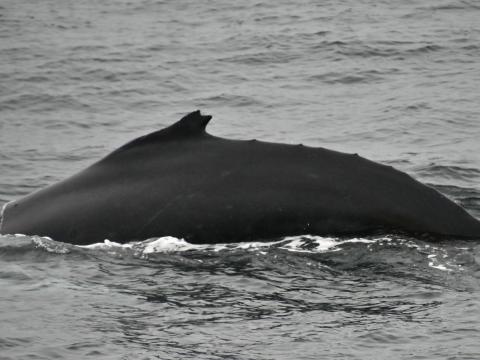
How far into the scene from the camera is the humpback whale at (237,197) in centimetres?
909

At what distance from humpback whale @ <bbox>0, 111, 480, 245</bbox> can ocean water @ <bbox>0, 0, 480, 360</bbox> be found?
0.15 meters

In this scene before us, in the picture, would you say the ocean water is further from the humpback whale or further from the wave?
the humpback whale

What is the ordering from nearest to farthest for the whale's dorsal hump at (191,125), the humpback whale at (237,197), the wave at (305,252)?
the wave at (305,252), the humpback whale at (237,197), the whale's dorsal hump at (191,125)

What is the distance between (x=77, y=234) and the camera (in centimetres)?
962

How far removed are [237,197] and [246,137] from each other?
24.4 ft

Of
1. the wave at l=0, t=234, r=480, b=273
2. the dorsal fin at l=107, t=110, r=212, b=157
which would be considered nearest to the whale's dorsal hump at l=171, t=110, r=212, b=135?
the dorsal fin at l=107, t=110, r=212, b=157

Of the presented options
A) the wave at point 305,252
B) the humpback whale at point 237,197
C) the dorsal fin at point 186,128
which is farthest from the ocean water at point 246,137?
the dorsal fin at point 186,128

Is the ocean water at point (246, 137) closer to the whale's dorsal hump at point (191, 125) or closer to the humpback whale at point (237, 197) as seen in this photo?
the humpback whale at point (237, 197)

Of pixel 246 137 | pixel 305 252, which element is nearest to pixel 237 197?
pixel 305 252

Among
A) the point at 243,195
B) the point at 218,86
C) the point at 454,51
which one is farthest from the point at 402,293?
the point at 454,51

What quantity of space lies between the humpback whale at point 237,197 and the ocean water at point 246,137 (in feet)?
0.48

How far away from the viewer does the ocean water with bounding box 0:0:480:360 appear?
7871 millimetres

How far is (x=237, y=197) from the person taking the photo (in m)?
9.25

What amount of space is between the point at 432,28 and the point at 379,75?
464cm
